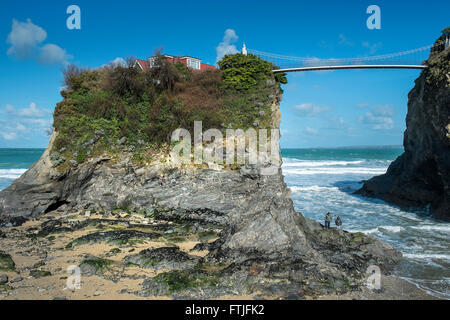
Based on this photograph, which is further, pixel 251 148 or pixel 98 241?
pixel 251 148

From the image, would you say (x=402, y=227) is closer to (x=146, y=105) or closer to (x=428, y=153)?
(x=428, y=153)

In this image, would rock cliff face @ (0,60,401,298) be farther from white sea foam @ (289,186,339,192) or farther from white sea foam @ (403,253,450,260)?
white sea foam @ (289,186,339,192)

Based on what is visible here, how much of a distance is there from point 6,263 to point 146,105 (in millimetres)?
12781

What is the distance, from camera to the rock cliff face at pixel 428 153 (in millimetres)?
18969

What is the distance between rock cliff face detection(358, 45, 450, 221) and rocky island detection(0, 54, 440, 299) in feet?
35.6

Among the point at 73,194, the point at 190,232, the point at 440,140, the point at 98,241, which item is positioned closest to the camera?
the point at 98,241

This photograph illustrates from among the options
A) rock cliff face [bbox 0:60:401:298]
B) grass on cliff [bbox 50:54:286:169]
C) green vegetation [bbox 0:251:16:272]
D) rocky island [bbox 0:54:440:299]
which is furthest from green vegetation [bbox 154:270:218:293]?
grass on cliff [bbox 50:54:286:169]

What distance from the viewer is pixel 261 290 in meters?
8.05

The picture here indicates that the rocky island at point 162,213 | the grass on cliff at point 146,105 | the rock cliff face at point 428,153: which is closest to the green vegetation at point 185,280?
the rocky island at point 162,213

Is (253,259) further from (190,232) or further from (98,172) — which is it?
(98,172)

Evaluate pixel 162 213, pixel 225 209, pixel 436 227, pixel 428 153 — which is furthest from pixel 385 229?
pixel 162 213

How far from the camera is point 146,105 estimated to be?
1970cm

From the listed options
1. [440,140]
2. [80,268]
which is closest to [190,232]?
[80,268]

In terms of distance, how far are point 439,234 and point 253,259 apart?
12.3 m
